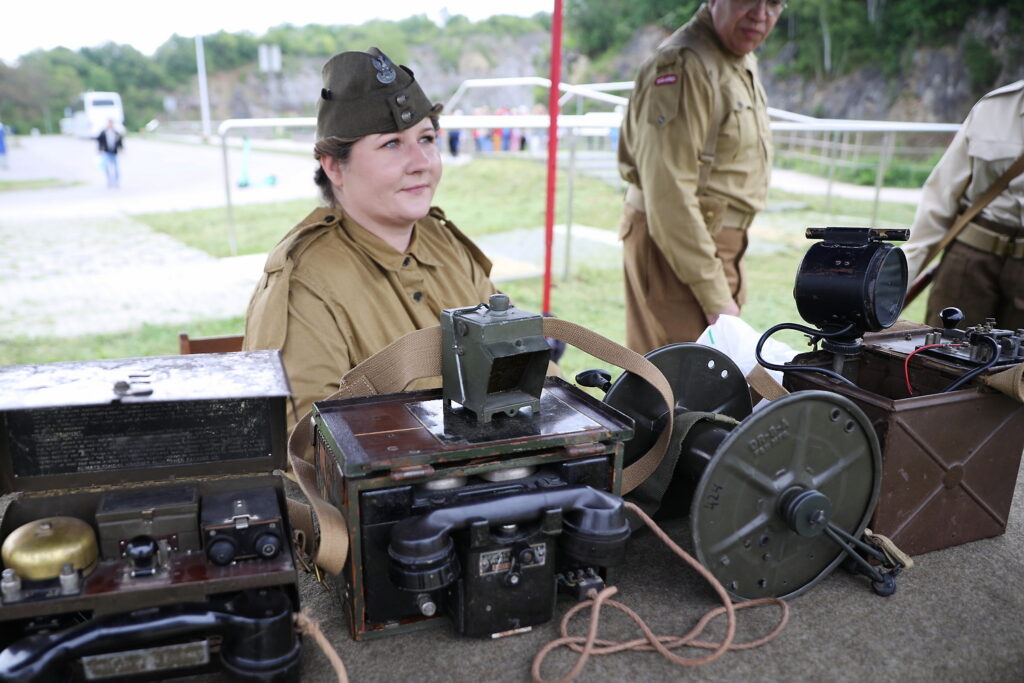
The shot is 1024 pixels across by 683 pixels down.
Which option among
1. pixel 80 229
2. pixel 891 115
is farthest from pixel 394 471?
pixel 891 115

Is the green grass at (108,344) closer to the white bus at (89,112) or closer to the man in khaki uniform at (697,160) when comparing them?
the man in khaki uniform at (697,160)

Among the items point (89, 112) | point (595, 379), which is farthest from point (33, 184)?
point (595, 379)

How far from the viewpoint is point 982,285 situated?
2975 millimetres

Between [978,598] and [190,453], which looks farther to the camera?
[978,598]

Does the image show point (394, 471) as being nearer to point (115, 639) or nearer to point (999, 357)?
point (115, 639)

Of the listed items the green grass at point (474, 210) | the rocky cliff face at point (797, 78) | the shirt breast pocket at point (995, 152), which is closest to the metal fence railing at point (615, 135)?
the green grass at point (474, 210)

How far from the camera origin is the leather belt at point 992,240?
286cm

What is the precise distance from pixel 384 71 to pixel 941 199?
225cm

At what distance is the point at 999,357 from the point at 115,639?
1.54 meters

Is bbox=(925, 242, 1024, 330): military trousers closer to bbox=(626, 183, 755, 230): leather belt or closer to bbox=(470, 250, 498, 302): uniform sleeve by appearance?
bbox=(626, 183, 755, 230): leather belt

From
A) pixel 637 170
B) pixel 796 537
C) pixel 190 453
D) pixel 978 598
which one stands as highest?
pixel 637 170

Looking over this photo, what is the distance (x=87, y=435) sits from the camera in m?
1.20

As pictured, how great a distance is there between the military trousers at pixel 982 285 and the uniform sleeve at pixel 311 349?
7.66 ft

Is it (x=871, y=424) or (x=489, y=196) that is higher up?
(x=871, y=424)
